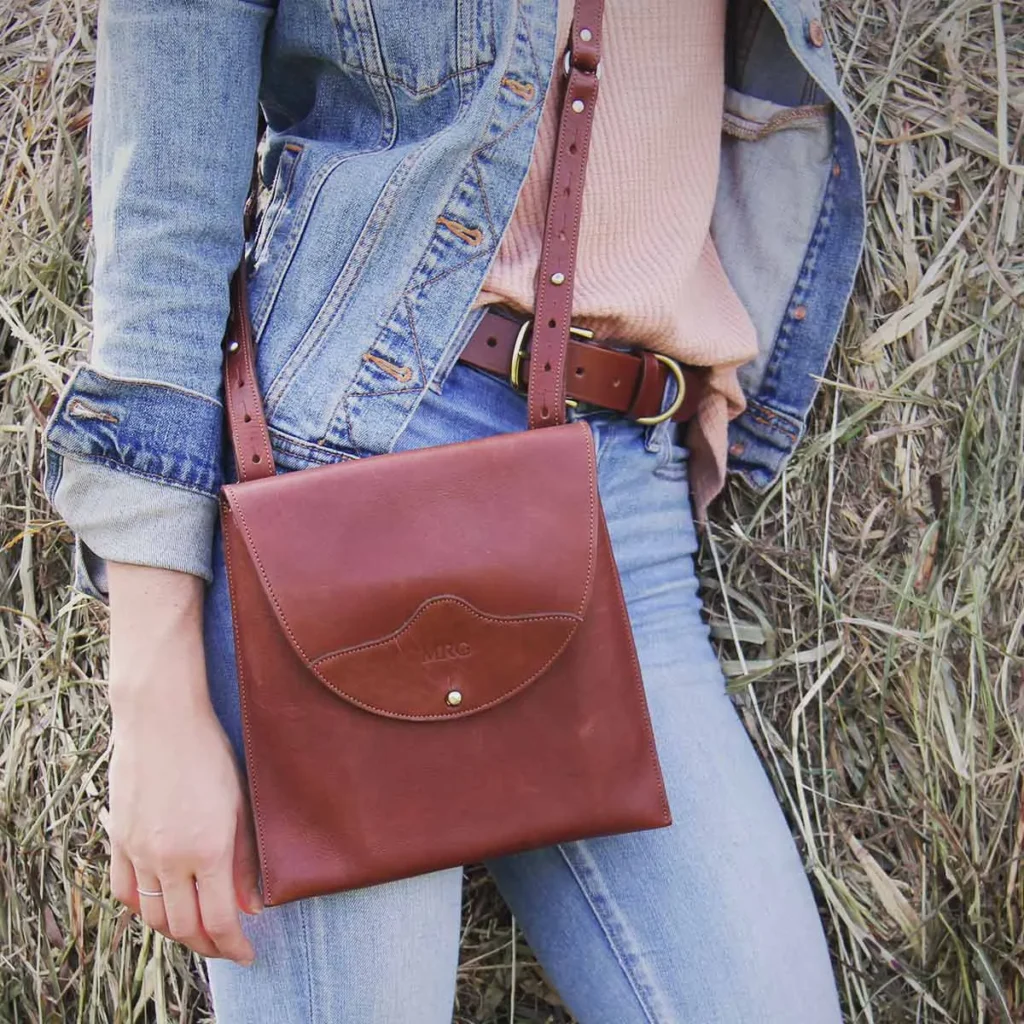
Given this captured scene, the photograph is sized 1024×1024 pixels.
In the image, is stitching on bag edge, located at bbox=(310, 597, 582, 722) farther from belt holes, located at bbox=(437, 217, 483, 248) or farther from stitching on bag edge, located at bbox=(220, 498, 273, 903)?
belt holes, located at bbox=(437, 217, 483, 248)

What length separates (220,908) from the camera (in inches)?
28.0

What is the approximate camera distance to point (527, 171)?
0.79 metres

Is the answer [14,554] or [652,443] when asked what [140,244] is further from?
[14,554]

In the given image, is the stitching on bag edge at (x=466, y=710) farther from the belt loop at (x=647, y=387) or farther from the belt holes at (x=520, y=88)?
the belt holes at (x=520, y=88)

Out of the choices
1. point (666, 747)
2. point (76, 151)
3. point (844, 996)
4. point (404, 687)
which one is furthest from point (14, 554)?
point (844, 996)

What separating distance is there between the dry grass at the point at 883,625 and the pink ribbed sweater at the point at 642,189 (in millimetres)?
246

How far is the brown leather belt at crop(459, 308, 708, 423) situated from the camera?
803 millimetres

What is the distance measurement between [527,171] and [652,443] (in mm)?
265

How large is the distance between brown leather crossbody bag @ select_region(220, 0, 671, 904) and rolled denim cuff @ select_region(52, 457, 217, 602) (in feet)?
0.12

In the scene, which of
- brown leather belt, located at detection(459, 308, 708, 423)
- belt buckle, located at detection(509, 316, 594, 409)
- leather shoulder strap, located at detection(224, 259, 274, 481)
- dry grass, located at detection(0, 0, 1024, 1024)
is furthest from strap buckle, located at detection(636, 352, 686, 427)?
leather shoulder strap, located at detection(224, 259, 274, 481)

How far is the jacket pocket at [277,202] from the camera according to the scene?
803 mm

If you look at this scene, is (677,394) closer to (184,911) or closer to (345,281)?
(345,281)

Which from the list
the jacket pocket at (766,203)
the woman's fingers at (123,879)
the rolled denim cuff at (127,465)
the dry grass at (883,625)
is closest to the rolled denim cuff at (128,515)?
the rolled denim cuff at (127,465)

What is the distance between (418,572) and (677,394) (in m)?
0.32
